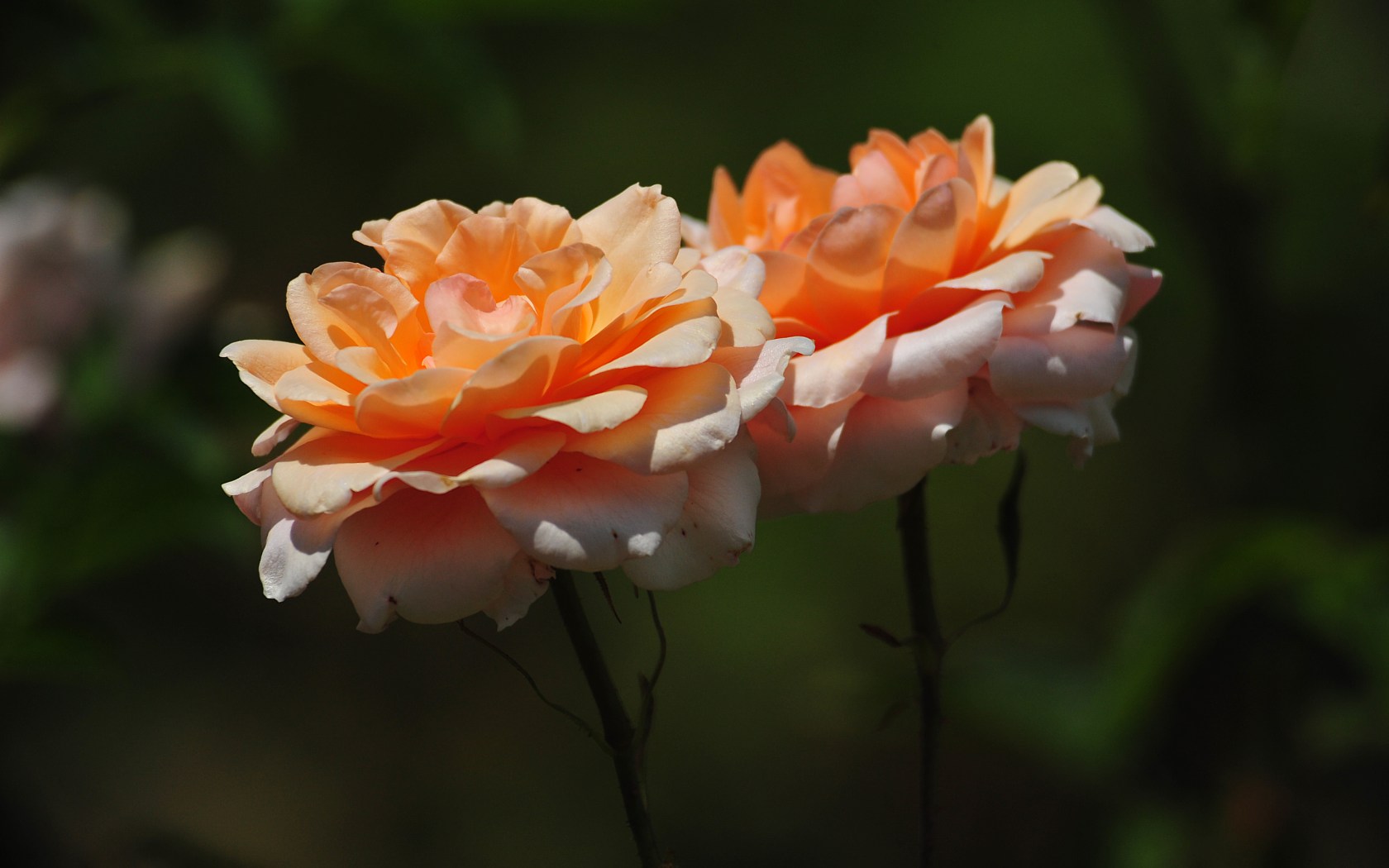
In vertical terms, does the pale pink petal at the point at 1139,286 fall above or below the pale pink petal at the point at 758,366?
below

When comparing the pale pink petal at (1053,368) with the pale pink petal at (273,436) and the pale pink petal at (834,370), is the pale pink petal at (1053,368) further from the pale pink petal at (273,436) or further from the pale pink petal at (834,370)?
the pale pink petal at (273,436)

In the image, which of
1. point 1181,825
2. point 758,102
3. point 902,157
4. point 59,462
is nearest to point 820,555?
point 758,102

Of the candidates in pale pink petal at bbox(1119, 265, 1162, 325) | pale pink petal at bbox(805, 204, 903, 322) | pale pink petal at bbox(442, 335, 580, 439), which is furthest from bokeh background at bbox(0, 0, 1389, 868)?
pale pink petal at bbox(442, 335, 580, 439)

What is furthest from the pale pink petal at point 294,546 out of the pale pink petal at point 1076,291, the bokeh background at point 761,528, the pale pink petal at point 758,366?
the bokeh background at point 761,528

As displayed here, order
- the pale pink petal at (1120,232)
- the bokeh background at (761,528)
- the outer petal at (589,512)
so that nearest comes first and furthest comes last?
the outer petal at (589,512) < the pale pink petal at (1120,232) < the bokeh background at (761,528)

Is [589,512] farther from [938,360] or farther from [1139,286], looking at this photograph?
[1139,286]

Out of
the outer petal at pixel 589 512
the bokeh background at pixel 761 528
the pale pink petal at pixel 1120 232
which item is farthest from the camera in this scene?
the bokeh background at pixel 761 528
